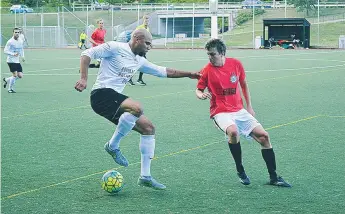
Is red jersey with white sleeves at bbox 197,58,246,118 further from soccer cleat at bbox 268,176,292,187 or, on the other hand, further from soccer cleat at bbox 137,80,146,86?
soccer cleat at bbox 137,80,146,86

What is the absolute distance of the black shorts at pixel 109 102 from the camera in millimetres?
8664

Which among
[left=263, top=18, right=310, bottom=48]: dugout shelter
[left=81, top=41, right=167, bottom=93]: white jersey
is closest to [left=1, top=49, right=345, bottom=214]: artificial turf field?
[left=81, top=41, right=167, bottom=93]: white jersey

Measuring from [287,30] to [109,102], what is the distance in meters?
46.5

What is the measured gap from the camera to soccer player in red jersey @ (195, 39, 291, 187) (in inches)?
332

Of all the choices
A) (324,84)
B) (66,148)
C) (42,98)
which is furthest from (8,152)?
(324,84)

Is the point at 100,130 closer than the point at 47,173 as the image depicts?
No

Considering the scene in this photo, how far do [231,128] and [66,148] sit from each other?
12.0 feet

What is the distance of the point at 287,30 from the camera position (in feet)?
177

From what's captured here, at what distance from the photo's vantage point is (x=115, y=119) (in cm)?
878

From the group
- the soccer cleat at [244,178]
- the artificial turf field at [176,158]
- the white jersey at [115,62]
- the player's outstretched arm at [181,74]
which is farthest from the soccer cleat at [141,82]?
the soccer cleat at [244,178]

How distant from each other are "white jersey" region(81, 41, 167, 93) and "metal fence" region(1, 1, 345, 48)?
51.4 meters

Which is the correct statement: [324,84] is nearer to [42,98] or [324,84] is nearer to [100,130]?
[42,98]

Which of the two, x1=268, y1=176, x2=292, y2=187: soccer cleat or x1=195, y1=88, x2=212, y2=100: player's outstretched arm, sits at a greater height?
x1=195, y1=88, x2=212, y2=100: player's outstretched arm

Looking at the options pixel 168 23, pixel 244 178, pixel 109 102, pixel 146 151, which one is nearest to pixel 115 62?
pixel 109 102
